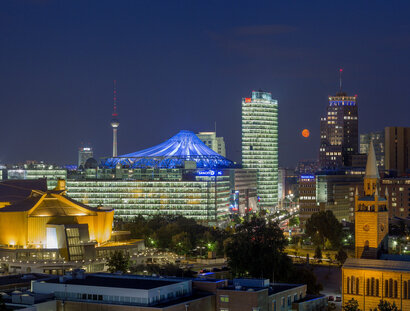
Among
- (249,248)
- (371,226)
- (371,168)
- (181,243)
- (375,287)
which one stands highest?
(371,168)

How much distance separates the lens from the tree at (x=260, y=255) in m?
99.8

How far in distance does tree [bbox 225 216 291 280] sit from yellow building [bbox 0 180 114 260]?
30.5 metres

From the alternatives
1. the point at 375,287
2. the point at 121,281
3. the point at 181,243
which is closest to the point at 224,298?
the point at 121,281

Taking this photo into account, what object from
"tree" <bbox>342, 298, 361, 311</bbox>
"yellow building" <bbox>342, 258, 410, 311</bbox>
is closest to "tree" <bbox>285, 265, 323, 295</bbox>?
"yellow building" <bbox>342, 258, 410, 311</bbox>

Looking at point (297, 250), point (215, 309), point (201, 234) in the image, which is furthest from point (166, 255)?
point (215, 309)

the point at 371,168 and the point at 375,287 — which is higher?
the point at 371,168

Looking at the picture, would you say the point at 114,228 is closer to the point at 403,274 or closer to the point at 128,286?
the point at 403,274

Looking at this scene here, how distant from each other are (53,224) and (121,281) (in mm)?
64491

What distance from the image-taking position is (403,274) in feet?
279

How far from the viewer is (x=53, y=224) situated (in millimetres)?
130750

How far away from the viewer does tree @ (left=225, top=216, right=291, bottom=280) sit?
327ft

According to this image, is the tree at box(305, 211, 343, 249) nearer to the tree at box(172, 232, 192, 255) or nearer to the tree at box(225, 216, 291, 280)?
the tree at box(172, 232, 192, 255)

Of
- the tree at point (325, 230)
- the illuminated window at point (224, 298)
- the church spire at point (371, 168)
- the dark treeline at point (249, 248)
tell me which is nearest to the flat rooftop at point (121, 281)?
the illuminated window at point (224, 298)

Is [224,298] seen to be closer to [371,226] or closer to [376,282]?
[376,282]
